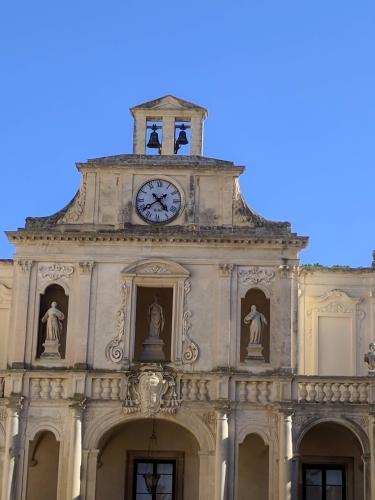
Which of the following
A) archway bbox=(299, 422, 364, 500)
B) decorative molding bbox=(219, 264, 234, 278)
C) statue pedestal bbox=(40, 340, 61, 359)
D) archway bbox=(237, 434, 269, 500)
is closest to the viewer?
statue pedestal bbox=(40, 340, 61, 359)

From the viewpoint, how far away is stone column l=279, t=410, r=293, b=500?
29.6 m

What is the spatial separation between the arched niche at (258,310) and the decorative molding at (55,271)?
5.02 metres

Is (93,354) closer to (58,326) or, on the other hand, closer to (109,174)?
(58,326)

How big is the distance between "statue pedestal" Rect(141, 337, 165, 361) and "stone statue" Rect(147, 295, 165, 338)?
168mm

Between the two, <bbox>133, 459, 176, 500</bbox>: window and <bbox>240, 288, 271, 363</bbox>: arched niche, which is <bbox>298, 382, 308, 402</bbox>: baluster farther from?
<bbox>133, 459, 176, 500</bbox>: window

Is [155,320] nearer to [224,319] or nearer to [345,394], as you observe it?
[224,319]

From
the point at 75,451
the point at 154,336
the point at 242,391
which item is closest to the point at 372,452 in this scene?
the point at 242,391

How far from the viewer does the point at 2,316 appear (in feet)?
110

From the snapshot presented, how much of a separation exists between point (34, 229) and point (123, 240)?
257cm

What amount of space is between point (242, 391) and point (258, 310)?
261 cm

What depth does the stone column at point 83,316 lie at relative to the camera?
31.0 meters

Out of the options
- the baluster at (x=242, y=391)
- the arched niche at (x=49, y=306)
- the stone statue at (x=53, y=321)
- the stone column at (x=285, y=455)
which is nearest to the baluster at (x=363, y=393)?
the stone column at (x=285, y=455)

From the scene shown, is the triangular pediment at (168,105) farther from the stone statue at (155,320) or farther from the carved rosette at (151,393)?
the carved rosette at (151,393)

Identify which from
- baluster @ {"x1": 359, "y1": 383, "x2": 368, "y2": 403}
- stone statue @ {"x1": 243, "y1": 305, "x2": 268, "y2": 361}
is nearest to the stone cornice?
stone statue @ {"x1": 243, "y1": 305, "x2": 268, "y2": 361}
